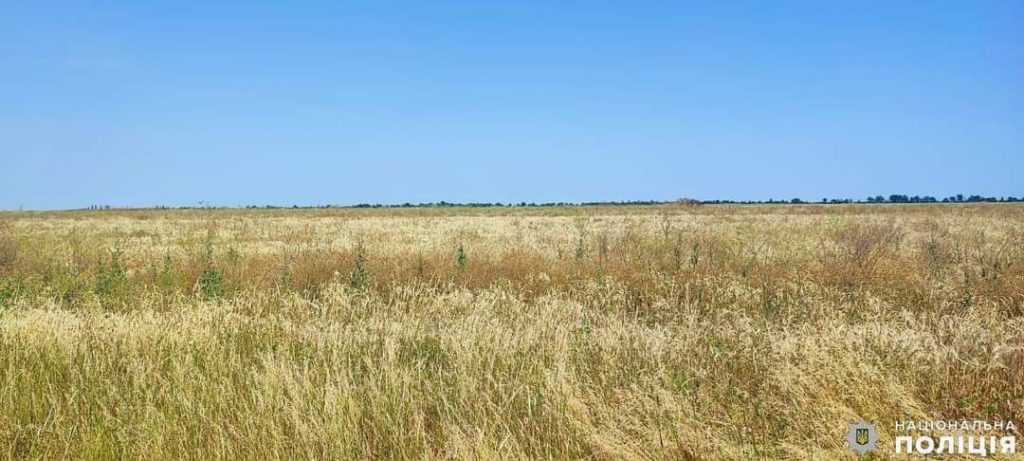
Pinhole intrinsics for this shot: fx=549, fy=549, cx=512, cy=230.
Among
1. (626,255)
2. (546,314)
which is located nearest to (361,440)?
(546,314)

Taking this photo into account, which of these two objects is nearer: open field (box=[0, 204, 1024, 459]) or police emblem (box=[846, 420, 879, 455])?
police emblem (box=[846, 420, 879, 455])

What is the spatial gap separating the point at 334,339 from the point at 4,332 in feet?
11.1

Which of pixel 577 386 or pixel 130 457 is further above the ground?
pixel 577 386

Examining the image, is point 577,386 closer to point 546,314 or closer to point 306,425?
point 306,425

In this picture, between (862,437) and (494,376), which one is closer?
(862,437)

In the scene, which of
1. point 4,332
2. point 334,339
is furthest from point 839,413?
point 4,332

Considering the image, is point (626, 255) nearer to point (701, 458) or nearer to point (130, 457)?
point (701, 458)

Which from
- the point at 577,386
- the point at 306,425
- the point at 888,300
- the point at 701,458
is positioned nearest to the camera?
the point at 701,458

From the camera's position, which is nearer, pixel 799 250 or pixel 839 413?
pixel 839 413

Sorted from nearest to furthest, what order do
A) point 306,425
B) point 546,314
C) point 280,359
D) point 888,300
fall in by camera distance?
1. point 306,425
2. point 280,359
3. point 546,314
4. point 888,300

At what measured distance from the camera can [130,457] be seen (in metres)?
3.40

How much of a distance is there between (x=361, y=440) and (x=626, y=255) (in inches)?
389

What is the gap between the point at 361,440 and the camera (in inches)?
139

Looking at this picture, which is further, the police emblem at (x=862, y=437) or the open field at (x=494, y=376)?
the open field at (x=494, y=376)
